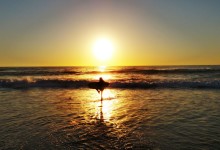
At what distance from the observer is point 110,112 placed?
36.3ft

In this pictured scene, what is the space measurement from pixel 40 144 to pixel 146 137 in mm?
2918

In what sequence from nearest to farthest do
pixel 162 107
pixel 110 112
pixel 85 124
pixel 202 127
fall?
pixel 202 127, pixel 85 124, pixel 110 112, pixel 162 107

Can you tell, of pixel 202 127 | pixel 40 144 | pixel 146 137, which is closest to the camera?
pixel 40 144

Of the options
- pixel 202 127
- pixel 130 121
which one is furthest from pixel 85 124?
pixel 202 127

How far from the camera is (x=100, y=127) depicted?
8.34 meters

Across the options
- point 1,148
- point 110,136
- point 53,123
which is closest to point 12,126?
point 53,123

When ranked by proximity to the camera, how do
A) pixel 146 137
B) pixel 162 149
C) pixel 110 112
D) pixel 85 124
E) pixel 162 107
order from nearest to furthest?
pixel 162 149 < pixel 146 137 < pixel 85 124 < pixel 110 112 < pixel 162 107

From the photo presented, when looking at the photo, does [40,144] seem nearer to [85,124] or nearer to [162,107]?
[85,124]

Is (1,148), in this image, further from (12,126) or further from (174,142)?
(174,142)

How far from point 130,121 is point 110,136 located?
2.05m

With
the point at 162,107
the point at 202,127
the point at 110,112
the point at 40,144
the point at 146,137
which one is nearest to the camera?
the point at 40,144

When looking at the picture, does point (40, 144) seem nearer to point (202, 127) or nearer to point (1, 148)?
point (1, 148)

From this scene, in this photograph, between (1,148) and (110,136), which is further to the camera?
(110,136)

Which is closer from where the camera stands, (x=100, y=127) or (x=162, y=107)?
(x=100, y=127)
